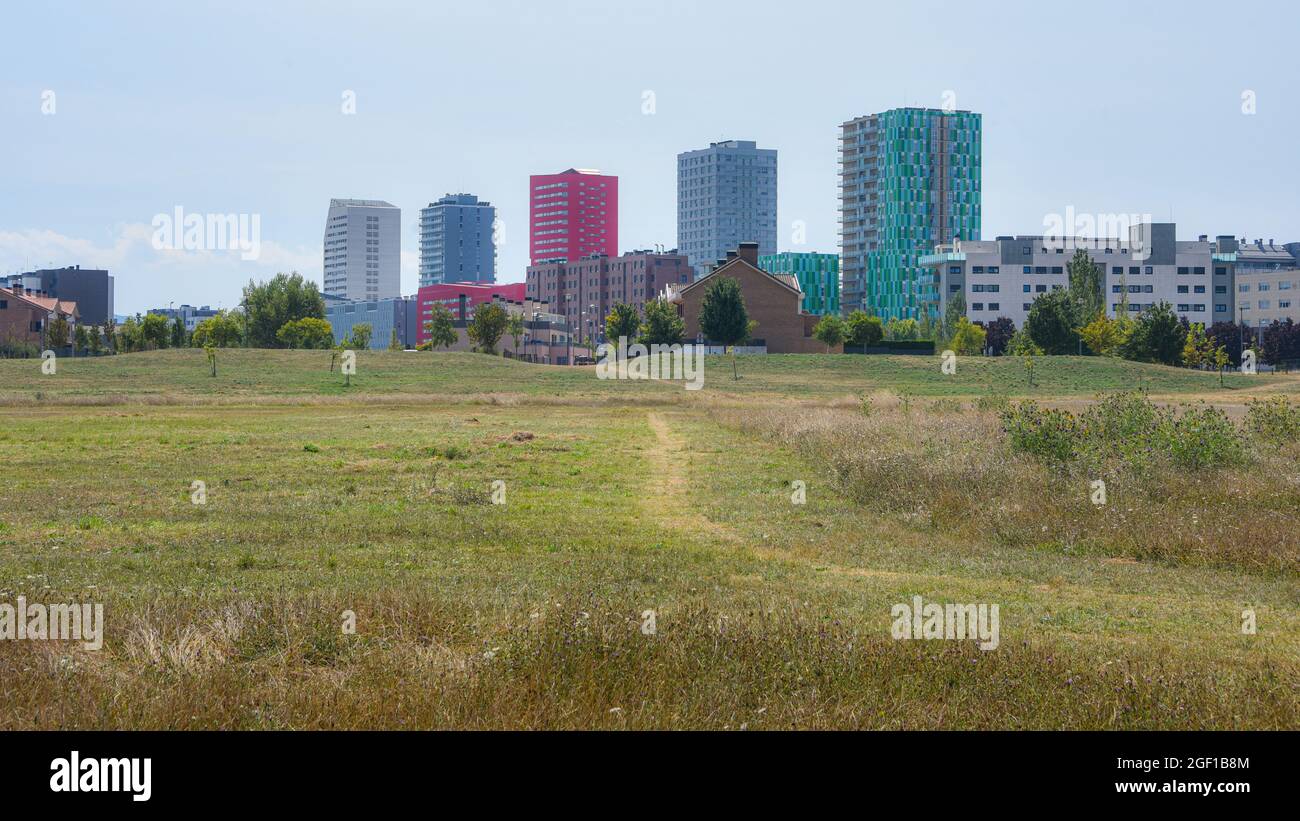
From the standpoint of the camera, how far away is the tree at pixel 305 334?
145625 millimetres

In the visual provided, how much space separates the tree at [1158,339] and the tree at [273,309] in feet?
333

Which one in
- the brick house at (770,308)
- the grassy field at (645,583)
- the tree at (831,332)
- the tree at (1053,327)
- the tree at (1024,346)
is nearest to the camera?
the grassy field at (645,583)

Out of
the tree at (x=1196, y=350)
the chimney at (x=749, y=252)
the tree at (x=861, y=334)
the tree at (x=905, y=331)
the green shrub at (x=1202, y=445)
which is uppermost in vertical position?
the chimney at (x=749, y=252)

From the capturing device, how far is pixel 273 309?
154 m

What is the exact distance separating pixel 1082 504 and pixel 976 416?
2322cm

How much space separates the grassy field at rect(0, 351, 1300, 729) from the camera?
823cm

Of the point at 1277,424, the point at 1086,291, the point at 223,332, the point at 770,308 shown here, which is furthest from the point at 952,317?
the point at 1277,424

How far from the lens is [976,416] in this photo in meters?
41.5

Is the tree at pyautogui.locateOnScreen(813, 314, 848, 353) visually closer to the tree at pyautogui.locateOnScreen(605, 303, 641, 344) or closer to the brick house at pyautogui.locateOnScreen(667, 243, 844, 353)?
the brick house at pyautogui.locateOnScreen(667, 243, 844, 353)

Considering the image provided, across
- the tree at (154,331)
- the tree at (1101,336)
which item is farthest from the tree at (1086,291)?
the tree at (154,331)

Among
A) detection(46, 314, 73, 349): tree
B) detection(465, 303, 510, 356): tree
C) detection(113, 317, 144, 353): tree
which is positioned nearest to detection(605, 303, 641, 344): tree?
detection(465, 303, 510, 356): tree

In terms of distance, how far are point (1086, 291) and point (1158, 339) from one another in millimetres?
23781

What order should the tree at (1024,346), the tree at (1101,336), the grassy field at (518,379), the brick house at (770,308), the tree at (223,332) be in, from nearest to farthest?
1. the grassy field at (518,379)
2. the tree at (1024,346)
3. the tree at (1101,336)
4. the brick house at (770,308)
5. the tree at (223,332)

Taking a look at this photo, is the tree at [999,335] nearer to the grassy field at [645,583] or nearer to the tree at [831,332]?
the tree at [831,332]
